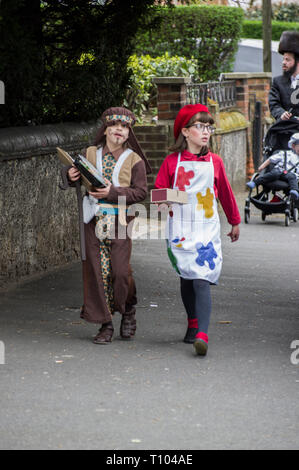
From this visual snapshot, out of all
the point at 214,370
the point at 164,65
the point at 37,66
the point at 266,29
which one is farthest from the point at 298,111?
the point at 266,29

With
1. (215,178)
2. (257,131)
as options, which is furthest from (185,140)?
(257,131)

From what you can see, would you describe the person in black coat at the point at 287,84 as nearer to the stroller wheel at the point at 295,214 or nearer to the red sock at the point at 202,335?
the stroller wheel at the point at 295,214

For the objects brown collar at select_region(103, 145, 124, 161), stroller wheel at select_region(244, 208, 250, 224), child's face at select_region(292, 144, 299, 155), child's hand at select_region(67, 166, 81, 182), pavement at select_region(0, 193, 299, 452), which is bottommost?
stroller wheel at select_region(244, 208, 250, 224)

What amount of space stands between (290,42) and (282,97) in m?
0.89

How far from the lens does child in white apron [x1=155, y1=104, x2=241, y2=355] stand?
20.4ft

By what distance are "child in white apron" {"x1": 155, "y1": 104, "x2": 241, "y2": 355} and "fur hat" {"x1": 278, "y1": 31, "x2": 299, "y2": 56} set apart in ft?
20.6

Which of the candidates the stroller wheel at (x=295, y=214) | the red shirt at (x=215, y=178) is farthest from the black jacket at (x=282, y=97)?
the red shirt at (x=215, y=178)

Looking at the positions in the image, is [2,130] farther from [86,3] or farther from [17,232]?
[86,3]

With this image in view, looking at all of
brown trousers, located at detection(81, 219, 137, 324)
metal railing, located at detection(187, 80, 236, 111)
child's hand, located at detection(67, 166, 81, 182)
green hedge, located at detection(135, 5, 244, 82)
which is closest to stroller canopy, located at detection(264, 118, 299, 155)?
metal railing, located at detection(187, 80, 236, 111)

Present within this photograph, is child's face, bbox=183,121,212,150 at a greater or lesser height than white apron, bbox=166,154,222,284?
greater

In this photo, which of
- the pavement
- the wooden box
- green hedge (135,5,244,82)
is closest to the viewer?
the pavement

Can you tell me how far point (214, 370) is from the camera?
5.80 metres

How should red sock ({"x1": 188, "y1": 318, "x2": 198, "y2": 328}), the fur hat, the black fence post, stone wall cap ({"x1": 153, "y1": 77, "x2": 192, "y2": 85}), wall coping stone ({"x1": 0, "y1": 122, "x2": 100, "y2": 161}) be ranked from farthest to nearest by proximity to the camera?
the black fence post < stone wall cap ({"x1": 153, "y1": 77, "x2": 192, "y2": 85}) < the fur hat < wall coping stone ({"x1": 0, "y1": 122, "x2": 100, "y2": 161}) < red sock ({"x1": 188, "y1": 318, "x2": 198, "y2": 328})

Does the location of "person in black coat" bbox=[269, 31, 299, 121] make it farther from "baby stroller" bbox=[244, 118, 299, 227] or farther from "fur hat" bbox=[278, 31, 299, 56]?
"baby stroller" bbox=[244, 118, 299, 227]
